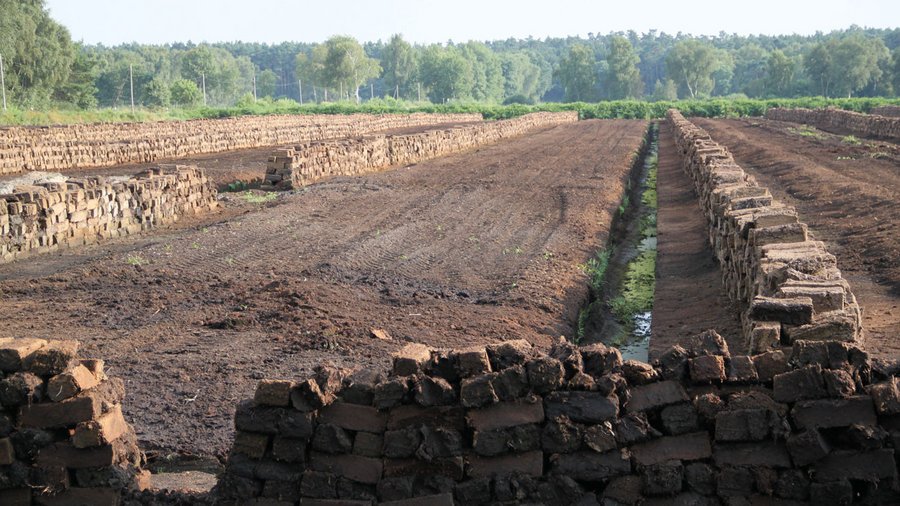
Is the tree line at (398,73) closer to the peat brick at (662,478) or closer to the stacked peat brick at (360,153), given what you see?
the stacked peat brick at (360,153)

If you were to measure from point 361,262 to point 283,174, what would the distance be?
12653mm

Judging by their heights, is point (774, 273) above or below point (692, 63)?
below

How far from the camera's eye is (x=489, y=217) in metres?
19.8

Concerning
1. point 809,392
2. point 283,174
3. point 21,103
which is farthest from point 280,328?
point 21,103

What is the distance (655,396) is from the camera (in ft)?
19.0

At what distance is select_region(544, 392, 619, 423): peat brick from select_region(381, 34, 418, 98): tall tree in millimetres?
157400

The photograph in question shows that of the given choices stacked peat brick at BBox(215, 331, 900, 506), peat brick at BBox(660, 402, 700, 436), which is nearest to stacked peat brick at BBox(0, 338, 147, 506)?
stacked peat brick at BBox(215, 331, 900, 506)

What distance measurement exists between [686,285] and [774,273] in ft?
16.4

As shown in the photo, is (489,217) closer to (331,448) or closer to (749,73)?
(331,448)

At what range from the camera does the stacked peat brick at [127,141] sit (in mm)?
31625

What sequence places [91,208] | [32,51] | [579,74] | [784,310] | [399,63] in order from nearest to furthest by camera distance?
[784,310] < [91,208] < [32,51] < [579,74] < [399,63]

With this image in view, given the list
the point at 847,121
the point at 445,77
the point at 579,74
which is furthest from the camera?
the point at 579,74

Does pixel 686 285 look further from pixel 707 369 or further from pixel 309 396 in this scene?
pixel 309 396

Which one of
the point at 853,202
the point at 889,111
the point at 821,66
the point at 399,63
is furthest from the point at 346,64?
the point at 853,202
